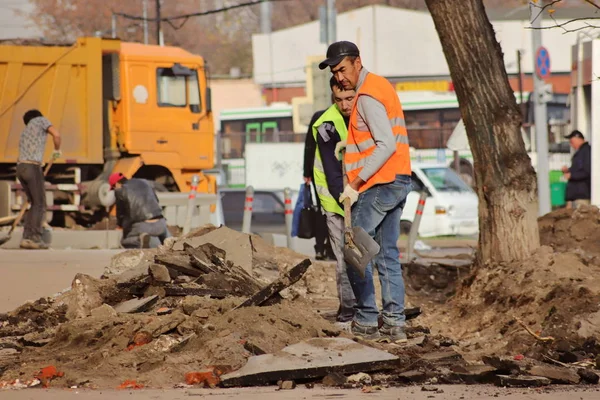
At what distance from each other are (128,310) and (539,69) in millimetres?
15389

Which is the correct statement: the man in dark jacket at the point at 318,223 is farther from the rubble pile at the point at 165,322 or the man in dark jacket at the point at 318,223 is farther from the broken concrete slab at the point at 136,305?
the broken concrete slab at the point at 136,305

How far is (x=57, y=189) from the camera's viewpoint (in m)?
19.6

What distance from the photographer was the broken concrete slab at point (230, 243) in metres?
9.54

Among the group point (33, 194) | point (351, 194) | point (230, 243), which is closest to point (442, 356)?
point (351, 194)

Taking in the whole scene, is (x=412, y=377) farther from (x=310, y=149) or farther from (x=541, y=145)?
(x=541, y=145)

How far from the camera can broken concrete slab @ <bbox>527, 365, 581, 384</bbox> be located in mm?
5980

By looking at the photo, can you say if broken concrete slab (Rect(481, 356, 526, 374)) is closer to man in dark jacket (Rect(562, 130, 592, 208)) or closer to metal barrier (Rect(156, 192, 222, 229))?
man in dark jacket (Rect(562, 130, 592, 208))

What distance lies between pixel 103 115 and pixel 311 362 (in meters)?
14.7

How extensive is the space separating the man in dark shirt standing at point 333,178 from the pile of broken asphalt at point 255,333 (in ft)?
1.73

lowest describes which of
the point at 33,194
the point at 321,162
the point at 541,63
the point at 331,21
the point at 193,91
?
the point at 33,194

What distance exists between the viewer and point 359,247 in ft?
23.3


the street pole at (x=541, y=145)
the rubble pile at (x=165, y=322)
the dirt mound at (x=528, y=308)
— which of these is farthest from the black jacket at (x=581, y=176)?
the rubble pile at (x=165, y=322)

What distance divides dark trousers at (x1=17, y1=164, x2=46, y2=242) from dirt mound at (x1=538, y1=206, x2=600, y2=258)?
7.68 metres

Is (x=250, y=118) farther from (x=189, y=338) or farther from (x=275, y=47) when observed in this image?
(x=189, y=338)
